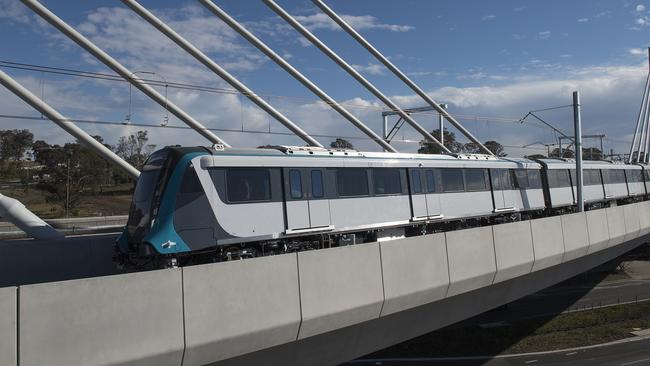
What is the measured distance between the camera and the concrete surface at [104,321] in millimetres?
4586

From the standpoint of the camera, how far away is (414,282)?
8617 mm

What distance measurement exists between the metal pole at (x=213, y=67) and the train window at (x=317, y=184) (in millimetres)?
9943

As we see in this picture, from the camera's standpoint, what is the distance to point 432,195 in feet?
54.6

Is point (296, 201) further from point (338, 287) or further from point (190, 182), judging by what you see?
point (338, 287)

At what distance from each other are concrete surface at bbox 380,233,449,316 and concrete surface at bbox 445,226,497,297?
0.74 feet

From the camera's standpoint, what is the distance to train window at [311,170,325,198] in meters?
12.9

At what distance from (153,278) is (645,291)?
44689 mm

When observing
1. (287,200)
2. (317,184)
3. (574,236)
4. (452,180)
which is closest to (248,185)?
(287,200)

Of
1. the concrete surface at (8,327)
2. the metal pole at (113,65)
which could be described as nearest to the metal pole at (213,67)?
the metal pole at (113,65)

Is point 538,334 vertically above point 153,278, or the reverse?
point 153,278

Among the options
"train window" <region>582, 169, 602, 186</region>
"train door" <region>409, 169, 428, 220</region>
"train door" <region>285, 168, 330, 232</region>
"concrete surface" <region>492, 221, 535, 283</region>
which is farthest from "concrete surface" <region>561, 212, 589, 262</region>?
"train window" <region>582, 169, 602, 186</region>

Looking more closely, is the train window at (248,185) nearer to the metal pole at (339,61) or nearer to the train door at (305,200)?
the train door at (305,200)

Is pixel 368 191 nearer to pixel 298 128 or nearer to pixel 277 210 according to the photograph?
pixel 277 210

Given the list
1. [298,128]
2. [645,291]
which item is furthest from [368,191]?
[645,291]
